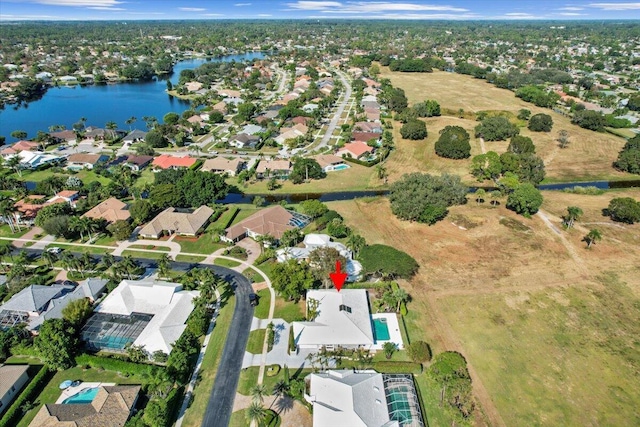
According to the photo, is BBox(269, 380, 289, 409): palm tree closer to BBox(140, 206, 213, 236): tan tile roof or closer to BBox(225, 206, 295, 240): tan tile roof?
BBox(225, 206, 295, 240): tan tile roof

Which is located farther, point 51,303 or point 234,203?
point 234,203

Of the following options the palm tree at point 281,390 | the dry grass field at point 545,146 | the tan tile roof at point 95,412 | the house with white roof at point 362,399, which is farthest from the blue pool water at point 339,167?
the tan tile roof at point 95,412

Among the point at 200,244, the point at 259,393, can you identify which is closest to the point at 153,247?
the point at 200,244

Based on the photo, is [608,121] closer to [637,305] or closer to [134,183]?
[637,305]

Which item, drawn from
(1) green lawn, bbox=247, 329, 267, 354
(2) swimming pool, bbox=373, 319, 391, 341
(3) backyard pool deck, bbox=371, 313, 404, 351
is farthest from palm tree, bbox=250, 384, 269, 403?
(2) swimming pool, bbox=373, 319, 391, 341

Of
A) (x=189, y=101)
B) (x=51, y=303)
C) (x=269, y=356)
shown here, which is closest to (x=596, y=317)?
(x=269, y=356)

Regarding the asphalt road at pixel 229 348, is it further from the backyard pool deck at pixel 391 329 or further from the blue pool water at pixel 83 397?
the backyard pool deck at pixel 391 329
